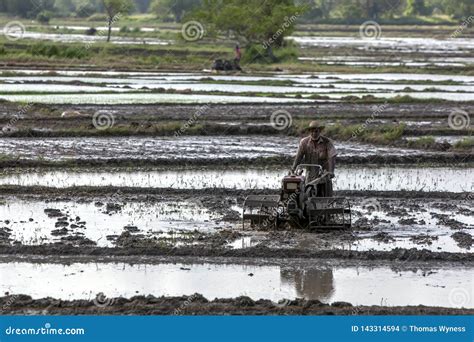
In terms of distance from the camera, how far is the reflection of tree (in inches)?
329

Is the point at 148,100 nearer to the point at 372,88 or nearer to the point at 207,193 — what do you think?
the point at 372,88

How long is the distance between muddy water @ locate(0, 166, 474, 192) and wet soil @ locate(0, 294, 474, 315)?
5.80m

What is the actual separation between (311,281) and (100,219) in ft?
11.3

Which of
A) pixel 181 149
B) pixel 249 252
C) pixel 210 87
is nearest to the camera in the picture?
pixel 249 252

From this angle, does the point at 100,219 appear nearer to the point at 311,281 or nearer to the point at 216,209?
the point at 216,209

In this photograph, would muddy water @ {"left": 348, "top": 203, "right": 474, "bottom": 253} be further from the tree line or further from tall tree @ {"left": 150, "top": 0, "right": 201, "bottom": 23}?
tall tree @ {"left": 150, "top": 0, "right": 201, "bottom": 23}

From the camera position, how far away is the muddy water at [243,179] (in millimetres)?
13789

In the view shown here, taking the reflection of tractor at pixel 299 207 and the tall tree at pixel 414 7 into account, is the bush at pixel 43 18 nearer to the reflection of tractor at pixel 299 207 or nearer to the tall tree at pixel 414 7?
the tall tree at pixel 414 7

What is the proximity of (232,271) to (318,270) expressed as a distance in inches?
32.2

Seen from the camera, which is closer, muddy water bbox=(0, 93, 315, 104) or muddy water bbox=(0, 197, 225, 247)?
muddy water bbox=(0, 197, 225, 247)

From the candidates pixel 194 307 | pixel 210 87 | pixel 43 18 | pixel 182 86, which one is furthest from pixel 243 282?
pixel 43 18

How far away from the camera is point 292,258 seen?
9.59 m

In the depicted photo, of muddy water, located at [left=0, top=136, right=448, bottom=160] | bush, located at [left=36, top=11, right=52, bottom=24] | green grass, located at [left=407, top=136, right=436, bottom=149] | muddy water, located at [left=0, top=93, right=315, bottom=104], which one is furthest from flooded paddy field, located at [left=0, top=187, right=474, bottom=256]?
bush, located at [left=36, top=11, right=52, bottom=24]

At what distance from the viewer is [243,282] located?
8.74 metres
